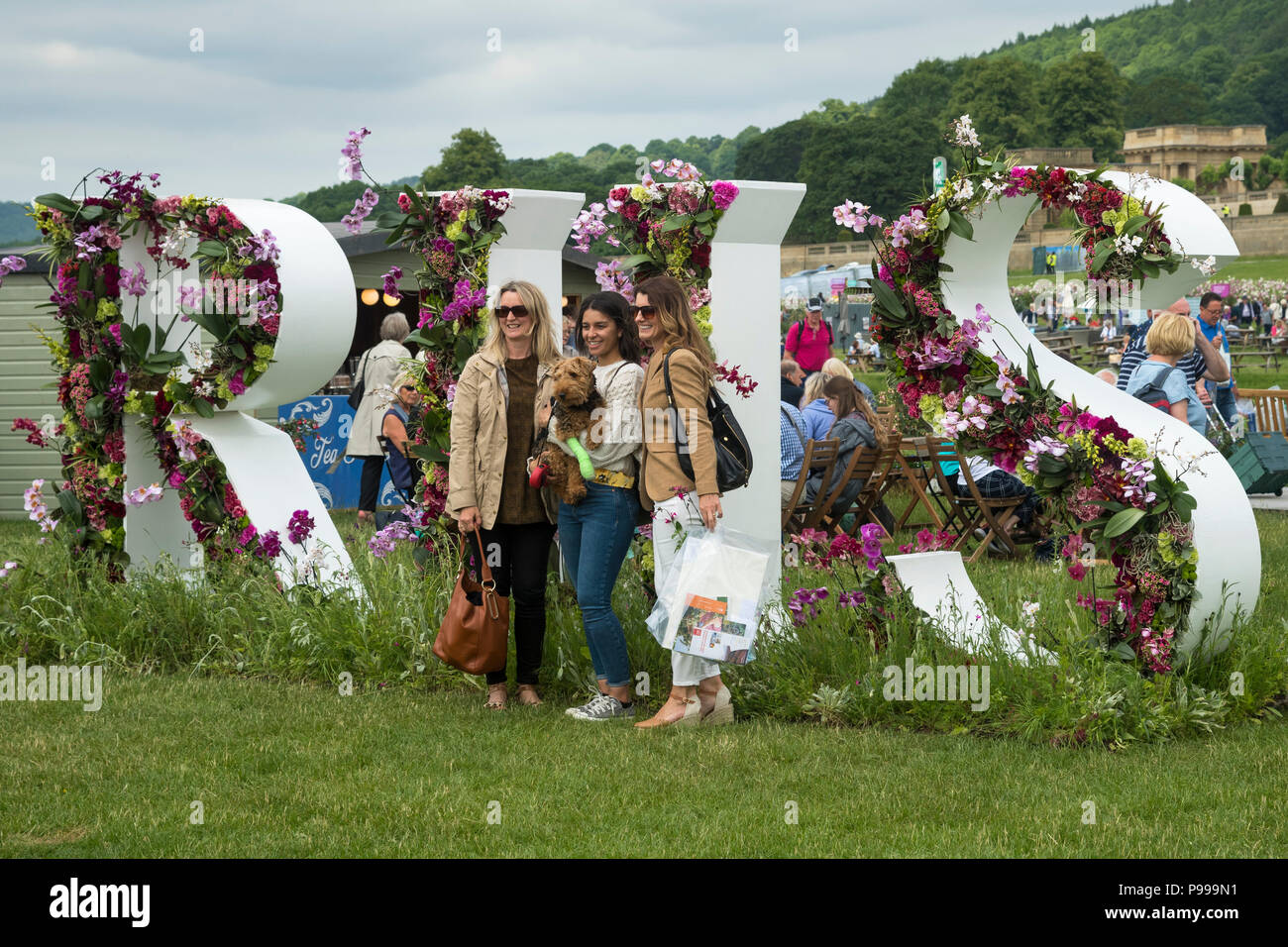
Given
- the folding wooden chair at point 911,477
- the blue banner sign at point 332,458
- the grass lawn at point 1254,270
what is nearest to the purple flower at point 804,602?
the folding wooden chair at point 911,477

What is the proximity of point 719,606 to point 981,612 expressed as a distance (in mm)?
1491

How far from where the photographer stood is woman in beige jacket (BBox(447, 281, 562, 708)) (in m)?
5.84

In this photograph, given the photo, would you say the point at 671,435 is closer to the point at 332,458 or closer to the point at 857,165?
the point at 332,458

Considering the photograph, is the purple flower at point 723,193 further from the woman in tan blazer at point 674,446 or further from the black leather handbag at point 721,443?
the black leather handbag at point 721,443

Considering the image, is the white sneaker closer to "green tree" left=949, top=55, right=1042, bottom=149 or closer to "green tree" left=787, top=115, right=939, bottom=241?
"green tree" left=787, top=115, right=939, bottom=241

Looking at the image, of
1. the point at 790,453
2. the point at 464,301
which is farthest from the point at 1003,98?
the point at 464,301

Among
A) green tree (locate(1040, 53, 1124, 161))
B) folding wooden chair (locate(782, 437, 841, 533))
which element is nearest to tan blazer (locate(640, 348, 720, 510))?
folding wooden chair (locate(782, 437, 841, 533))

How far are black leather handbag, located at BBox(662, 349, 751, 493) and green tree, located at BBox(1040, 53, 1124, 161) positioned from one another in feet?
371

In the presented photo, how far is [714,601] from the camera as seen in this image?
5.51m

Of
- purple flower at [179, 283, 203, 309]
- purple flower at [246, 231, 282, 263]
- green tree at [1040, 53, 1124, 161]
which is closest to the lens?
purple flower at [246, 231, 282, 263]

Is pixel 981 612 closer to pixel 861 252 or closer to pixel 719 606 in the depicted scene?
pixel 719 606

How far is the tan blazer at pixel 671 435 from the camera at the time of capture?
5.56 m

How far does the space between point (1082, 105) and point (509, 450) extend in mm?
115355

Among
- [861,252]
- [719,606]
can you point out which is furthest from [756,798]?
[861,252]
